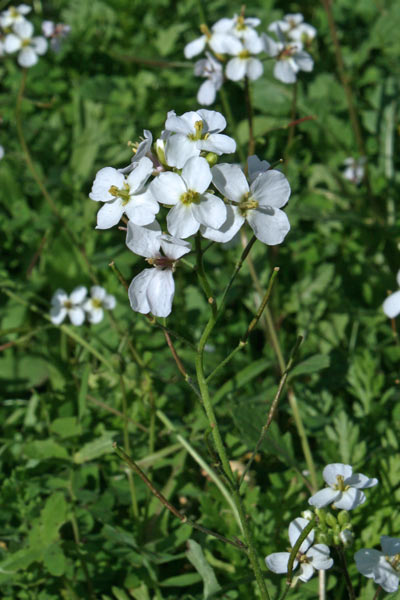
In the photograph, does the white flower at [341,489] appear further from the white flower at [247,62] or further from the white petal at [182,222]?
the white flower at [247,62]

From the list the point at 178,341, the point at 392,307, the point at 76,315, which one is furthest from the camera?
the point at 178,341

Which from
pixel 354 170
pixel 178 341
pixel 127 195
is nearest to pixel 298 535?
pixel 127 195

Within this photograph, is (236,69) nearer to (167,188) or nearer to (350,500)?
(167,188)

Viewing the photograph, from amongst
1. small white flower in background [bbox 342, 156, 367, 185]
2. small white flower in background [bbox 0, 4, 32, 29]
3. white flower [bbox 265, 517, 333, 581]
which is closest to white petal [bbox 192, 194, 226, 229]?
white flower [bbox 265, 517, 333, 581]

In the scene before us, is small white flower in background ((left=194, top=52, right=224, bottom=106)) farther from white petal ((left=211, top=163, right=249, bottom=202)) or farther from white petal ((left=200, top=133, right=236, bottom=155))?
white petal ((left=211, top=163, right=249, bottom=202))

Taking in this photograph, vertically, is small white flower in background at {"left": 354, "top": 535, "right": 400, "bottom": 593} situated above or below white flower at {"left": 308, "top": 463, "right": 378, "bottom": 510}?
below

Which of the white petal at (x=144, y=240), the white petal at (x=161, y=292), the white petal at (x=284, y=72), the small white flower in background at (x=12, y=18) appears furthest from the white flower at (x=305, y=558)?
the small white flower in background at (x=12, y=18)
